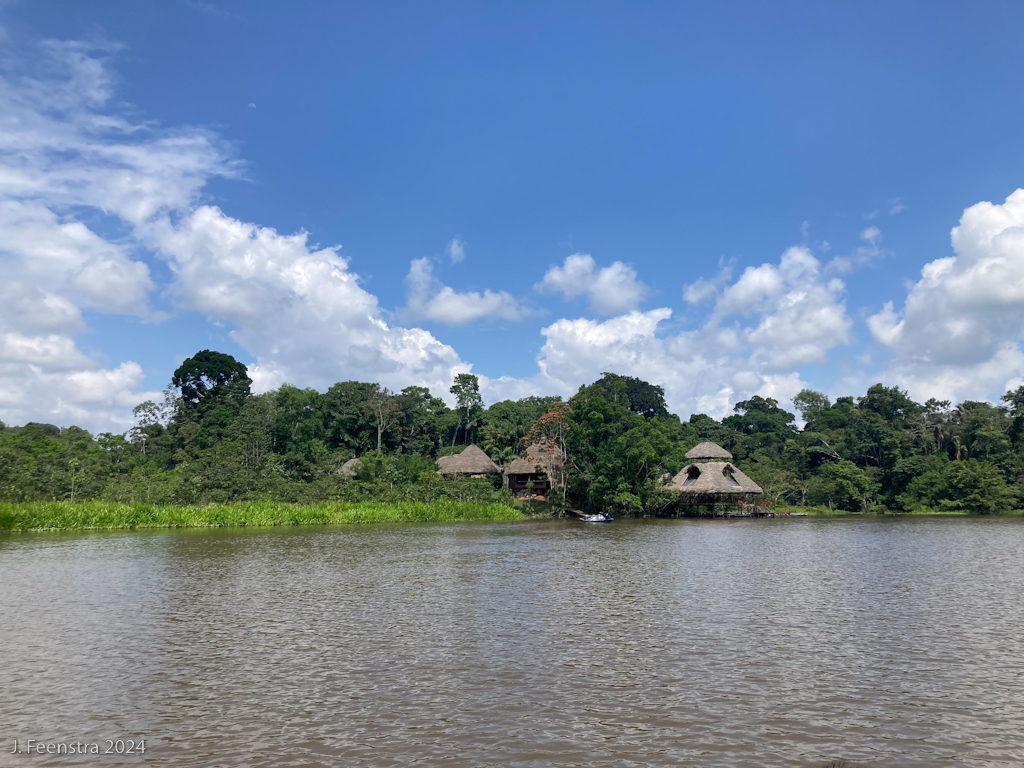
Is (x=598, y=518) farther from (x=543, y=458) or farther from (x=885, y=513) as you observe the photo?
(x=885, y=513)

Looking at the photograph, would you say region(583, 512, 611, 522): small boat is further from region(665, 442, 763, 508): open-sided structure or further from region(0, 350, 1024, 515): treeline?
region(665, 442, 763, 508): open-sided structure

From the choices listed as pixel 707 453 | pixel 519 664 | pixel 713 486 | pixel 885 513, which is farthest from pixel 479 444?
pixel 519 664

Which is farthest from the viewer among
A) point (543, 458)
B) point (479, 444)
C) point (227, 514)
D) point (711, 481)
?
point (479, 444)

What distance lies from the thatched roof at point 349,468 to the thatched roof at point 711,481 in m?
21.8

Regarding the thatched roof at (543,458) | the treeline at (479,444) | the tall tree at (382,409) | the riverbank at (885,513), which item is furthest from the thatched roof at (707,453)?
the tall tree at (382,409)

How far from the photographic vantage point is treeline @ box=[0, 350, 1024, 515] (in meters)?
41.3

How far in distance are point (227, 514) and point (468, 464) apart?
2073cm

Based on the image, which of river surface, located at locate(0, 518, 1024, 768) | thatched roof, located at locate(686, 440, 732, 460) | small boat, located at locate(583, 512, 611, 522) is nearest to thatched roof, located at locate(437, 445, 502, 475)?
small boat, located at locate(583, 512, 611, 522)

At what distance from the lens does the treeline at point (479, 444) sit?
41281mm

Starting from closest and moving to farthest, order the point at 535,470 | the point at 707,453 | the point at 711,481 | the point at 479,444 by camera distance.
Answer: the point at 711,481, the point at 535,470, the point at 707,453, the point at 479,444

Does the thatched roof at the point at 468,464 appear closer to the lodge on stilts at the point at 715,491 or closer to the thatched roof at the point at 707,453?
the lodge on stilts at the point at 715,491

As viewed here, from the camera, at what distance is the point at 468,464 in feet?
Result: 174

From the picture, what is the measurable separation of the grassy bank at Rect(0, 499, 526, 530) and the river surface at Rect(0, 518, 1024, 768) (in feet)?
50.6

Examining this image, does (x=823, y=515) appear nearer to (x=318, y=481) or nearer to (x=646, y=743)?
(x=318, y=481)
